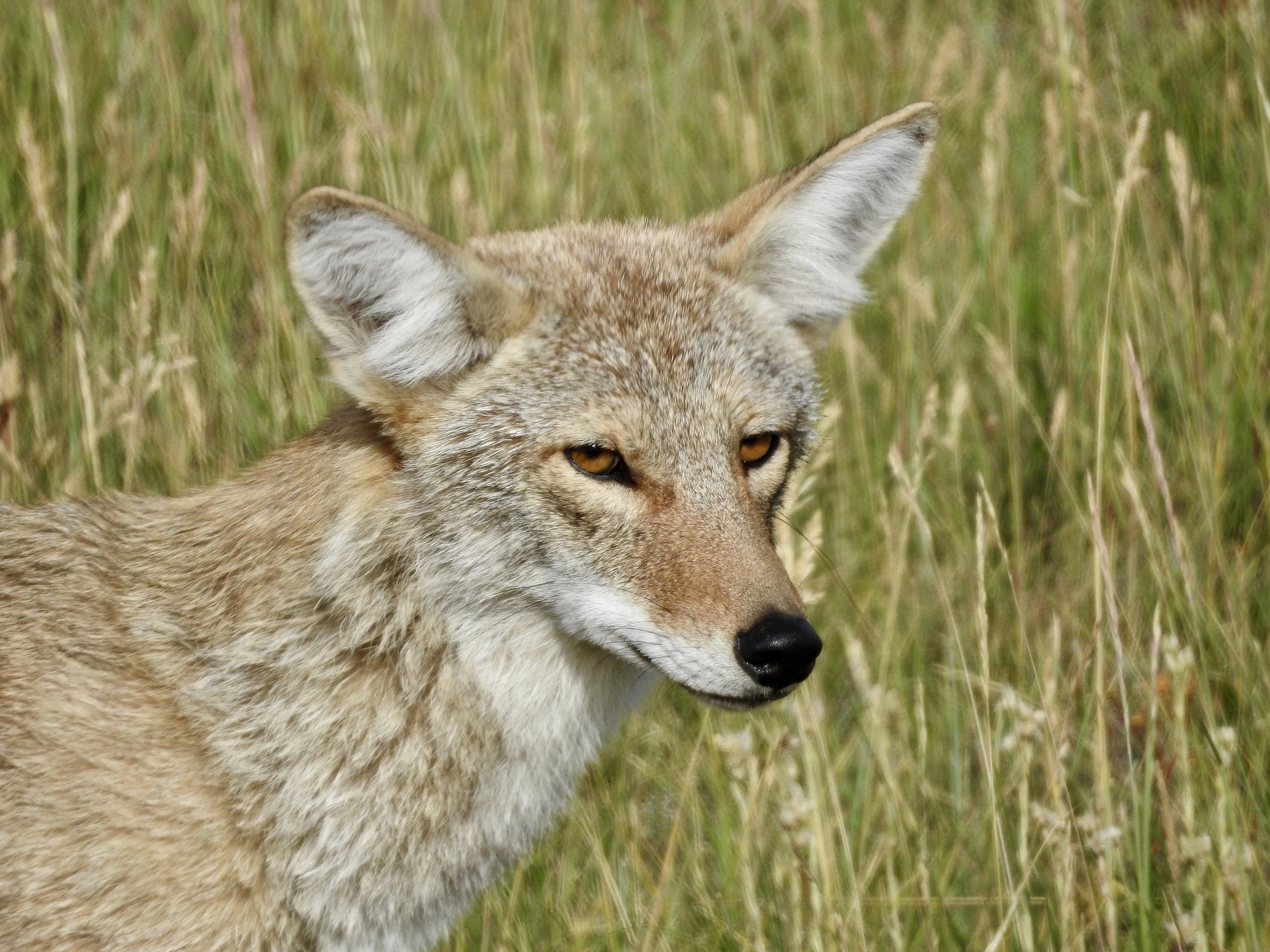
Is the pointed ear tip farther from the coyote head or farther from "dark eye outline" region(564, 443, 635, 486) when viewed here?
"dark eye outline" region(564, 443, 635, 486)

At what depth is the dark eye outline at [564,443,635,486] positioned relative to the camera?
2922 mm

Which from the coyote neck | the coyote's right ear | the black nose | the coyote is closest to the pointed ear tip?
the coyote

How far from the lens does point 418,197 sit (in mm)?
4445

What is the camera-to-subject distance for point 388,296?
2.84 meters

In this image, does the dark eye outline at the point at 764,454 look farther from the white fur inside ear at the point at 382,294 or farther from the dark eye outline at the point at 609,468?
the white fur inside ear at the point at 382,294

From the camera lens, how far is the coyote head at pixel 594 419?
272 centimetres

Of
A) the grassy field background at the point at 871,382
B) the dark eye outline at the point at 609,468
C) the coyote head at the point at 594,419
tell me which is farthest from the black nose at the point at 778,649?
the dark eye outline at the point at 609,468

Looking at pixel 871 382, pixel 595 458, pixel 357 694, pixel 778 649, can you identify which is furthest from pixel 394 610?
pixel 871 382

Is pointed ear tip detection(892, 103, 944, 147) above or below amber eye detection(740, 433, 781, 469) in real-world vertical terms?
above

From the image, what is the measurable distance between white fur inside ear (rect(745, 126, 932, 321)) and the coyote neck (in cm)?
106

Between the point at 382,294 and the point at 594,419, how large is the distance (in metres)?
0.50

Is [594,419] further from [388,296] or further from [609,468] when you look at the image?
[388,296]

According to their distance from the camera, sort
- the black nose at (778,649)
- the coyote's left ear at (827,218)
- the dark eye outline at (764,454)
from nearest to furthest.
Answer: the black nose at (778,649), the dark eye outline at (764,454), the coyote's left ear at (827,218)

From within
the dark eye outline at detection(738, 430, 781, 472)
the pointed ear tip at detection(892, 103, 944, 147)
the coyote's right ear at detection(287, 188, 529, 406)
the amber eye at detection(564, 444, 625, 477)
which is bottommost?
the dark eye outline at detection(738, 430, 781, 472)
